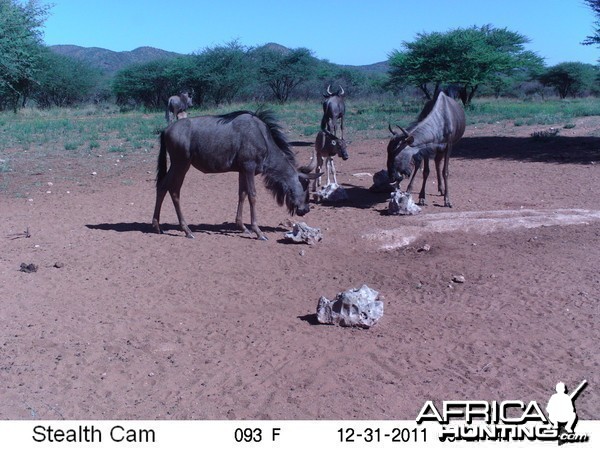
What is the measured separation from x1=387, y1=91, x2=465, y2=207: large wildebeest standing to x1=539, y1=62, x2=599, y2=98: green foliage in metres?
48.1

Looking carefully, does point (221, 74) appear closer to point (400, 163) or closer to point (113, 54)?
point (400, 163)

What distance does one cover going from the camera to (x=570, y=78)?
54.7 m

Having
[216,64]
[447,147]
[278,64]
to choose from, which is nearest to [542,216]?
[447,147]

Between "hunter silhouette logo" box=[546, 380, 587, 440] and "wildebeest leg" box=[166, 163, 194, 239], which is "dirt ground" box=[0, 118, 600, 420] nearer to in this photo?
"hunter silhouette logo" box=[546, 380, 587, 440]

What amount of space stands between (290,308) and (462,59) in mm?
30657

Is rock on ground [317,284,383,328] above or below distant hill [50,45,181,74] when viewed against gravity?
below

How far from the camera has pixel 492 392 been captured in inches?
187

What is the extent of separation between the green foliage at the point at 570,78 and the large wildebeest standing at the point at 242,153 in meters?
51.7

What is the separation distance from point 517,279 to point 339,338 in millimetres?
2475

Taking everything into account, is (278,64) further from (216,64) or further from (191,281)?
(191,281)

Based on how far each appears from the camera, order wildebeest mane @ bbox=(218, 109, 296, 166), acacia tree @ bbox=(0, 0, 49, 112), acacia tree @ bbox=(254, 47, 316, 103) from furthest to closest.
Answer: acacia tree @ bbox=(254, 47, 316, 103) → acacia tree @ bbox=(0, 0, 49, 112) → wildebeest mane @ bbox=(218, 109, 296, 166)

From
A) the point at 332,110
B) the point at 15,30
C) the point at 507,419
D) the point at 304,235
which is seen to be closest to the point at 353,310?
the point at 507,419

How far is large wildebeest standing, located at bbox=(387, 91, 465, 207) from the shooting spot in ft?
35.3

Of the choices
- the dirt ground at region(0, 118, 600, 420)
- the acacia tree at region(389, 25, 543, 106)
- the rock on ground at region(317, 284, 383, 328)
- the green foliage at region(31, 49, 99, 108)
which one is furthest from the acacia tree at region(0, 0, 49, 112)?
the green foliage at region(31, 49, 99, 108)
